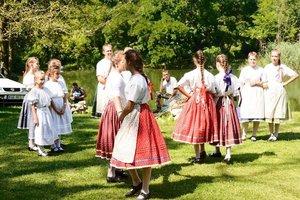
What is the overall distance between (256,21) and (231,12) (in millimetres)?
3617

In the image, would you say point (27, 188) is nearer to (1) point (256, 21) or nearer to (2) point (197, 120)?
(2) point (197, 120)

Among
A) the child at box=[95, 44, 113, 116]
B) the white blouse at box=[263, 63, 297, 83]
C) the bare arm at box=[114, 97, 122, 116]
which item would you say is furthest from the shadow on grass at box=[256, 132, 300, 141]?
the bare arm at box=[114, 97, 122, 116]

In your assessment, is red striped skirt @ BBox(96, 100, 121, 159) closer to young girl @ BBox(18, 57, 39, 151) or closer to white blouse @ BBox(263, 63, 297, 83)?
young girl @ BBox(18, 57, 39, 151)

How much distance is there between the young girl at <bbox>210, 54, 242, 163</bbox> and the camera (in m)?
7.76

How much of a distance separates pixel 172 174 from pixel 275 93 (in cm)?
410

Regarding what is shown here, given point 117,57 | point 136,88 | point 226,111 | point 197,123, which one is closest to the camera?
point 136,88

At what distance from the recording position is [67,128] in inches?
358

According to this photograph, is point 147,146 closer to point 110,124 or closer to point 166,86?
point 110,124

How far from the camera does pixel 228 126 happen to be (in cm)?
778

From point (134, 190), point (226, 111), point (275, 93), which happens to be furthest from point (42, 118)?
point (275, 93)

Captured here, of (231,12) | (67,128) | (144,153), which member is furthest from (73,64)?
Answer: (144,153)

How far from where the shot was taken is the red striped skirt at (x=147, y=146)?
5719mm

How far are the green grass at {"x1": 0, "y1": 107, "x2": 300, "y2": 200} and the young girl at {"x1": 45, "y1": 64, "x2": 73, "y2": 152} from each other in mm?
451

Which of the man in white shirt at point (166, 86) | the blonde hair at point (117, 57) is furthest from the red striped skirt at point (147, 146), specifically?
the man in white shirt at point (166, 86)
